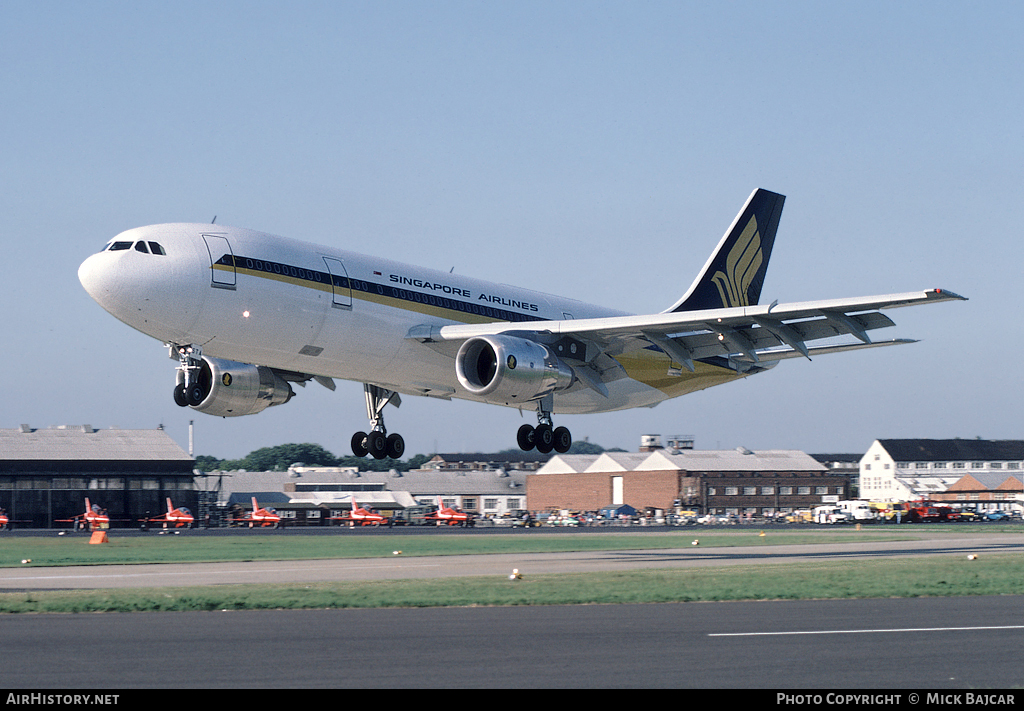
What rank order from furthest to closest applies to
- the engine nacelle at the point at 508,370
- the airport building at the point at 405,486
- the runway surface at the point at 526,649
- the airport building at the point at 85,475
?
the airport building at the point at 405,486, the airport building at the point at 85,475, the engine nacelle at the point at 508,370, the runway surface at the point at 526,649

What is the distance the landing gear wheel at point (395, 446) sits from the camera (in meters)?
42.5

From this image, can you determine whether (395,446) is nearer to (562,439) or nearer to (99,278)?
(562,439)

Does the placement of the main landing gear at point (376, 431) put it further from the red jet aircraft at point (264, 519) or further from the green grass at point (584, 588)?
the red jet aircraft at point (264, 519)

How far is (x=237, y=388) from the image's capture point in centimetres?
3809

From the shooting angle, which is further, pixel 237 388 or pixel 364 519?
pixel 364 519

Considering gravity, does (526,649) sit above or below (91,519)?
above

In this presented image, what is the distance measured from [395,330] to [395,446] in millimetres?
8841

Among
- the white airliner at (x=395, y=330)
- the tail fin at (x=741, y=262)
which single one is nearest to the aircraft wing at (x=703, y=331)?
the white airliner at (x=395, y=330)

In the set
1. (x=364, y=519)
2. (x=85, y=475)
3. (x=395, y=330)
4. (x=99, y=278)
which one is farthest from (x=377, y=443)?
(x=85, y=475)

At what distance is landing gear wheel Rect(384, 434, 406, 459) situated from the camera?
4250 centimetres

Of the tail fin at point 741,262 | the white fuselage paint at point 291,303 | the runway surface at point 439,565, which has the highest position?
the tail fin at point 741,262

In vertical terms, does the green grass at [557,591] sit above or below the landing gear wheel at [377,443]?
below

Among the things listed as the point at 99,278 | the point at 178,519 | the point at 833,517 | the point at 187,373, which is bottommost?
the point at 833,517

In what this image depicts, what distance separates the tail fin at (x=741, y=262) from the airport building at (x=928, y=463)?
Answer: 128 m
